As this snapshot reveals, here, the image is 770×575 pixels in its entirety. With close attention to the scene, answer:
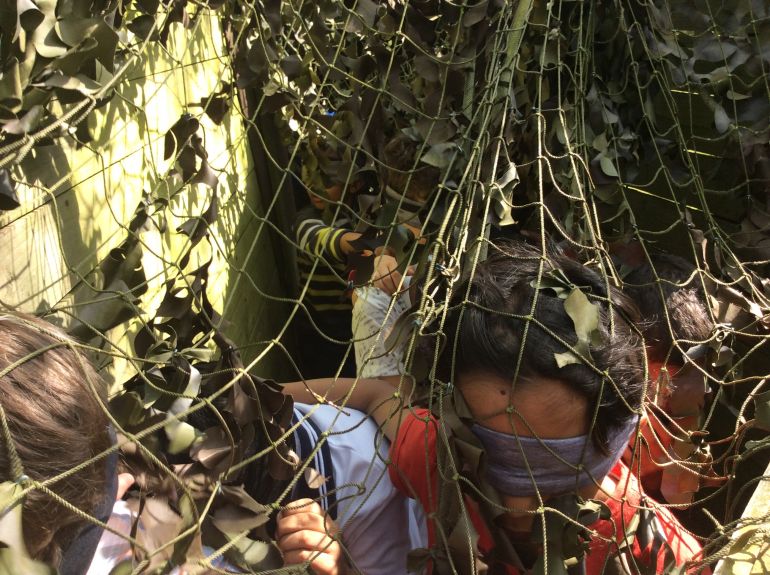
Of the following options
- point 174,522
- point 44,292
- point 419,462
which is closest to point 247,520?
point 174,522

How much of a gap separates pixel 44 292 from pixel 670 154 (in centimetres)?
125

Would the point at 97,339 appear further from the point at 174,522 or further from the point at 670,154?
the point at 670,154

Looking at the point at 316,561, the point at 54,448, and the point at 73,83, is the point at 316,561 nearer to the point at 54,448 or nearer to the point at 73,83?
the point at 54,448

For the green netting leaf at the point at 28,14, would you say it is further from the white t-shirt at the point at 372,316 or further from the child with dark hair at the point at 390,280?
the white t-shirt at the point at 372,316

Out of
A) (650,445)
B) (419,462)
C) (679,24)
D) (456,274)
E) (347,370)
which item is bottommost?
(347,370)

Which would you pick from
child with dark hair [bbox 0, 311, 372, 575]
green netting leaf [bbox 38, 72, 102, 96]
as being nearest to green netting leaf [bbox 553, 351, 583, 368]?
child with dark hair [bbox 0, 311, 372, 575]

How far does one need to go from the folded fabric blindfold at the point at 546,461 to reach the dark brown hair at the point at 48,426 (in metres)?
0.38

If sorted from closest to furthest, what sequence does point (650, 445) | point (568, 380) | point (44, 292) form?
point (568, 380) < point (44, 292) < point (650, 445)

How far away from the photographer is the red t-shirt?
723 mm

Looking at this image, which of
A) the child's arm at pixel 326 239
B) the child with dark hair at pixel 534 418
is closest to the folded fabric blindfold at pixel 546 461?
the child with dark hair at pixel 534 418

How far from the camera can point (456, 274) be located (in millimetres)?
716

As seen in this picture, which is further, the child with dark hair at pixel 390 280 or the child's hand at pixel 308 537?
the child with dark hair at pixel 390 280

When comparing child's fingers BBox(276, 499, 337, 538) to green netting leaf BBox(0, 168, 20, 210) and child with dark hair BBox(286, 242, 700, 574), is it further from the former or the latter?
green netting leaf BBox(0, 168, 20, 210)

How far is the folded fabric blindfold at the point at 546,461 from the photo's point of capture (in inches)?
26.3
